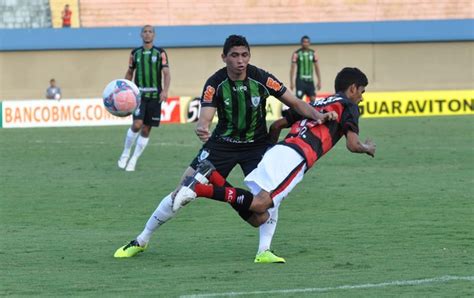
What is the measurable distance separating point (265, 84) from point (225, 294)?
7.64 ft

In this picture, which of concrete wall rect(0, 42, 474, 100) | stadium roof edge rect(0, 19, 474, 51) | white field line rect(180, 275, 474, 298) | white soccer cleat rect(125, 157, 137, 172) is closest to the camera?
white field line rect(180, 275, 474, 298)

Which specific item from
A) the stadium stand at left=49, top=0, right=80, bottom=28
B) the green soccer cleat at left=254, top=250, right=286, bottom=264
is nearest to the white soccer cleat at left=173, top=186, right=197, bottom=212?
the green soccer cleat at left=254, top=250, right=286, bottom=264

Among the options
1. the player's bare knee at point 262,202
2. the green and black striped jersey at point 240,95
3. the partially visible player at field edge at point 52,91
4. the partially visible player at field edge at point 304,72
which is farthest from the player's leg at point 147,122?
A: the partially visible player at field edge at point 52,91

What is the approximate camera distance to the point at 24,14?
38812 mm

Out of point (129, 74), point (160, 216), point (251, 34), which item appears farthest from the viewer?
point (251, 34)

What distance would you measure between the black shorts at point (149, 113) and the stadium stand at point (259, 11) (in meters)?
22.5

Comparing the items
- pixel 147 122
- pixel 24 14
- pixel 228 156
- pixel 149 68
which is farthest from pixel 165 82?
pixel 24 14

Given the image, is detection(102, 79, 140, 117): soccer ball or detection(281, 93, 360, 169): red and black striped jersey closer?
detection(281, 93, 360, 169): red and black striped jersey

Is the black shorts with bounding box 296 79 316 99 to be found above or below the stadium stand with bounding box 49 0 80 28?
below

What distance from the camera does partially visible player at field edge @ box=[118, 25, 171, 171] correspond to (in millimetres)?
17125

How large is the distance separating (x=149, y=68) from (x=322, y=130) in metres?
8.77

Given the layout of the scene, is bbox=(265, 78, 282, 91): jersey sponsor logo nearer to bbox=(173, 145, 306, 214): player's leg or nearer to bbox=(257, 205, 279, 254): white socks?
bbox=(173, 145, 306, 214): player's leg

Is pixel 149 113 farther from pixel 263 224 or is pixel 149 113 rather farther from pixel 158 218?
pixel 263 224

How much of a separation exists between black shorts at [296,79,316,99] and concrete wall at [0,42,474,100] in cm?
1048
